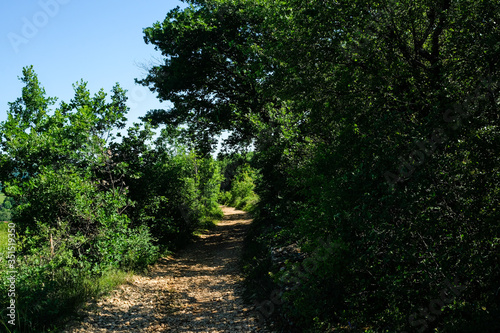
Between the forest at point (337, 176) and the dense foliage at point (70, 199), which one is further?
the dense foliage at point (70, 199)

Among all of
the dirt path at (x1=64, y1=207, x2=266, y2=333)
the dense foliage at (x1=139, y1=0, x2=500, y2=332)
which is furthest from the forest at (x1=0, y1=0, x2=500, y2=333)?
the dirt path at (x1=64, y1=207, x2=266, y2=333)

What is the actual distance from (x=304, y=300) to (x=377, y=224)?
1733 millimetres

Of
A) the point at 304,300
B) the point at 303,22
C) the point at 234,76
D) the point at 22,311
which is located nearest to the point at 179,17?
the point at 234,76

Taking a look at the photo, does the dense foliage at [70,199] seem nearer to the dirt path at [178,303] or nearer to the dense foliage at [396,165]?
the dirt path at [178,303]

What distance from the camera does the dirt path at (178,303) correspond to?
6109 millimetres

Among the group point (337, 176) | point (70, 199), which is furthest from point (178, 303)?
point (337, 176)

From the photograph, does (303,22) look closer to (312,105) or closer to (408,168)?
(312,105)

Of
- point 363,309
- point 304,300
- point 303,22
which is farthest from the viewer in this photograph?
point 303,22

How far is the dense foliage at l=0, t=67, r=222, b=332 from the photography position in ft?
21.4

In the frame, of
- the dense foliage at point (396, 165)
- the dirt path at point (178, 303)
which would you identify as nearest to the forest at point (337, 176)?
the dense foliage at point (396, 165)

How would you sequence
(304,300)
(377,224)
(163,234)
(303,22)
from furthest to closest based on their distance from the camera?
1. (163,234)
2. (303,22)
3. (304,300)
4. (377,224)

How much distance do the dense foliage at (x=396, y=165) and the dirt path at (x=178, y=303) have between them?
96 cm

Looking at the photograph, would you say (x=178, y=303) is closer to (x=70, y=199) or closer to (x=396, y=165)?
(x=70, y=199)

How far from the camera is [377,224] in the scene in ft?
10.8
